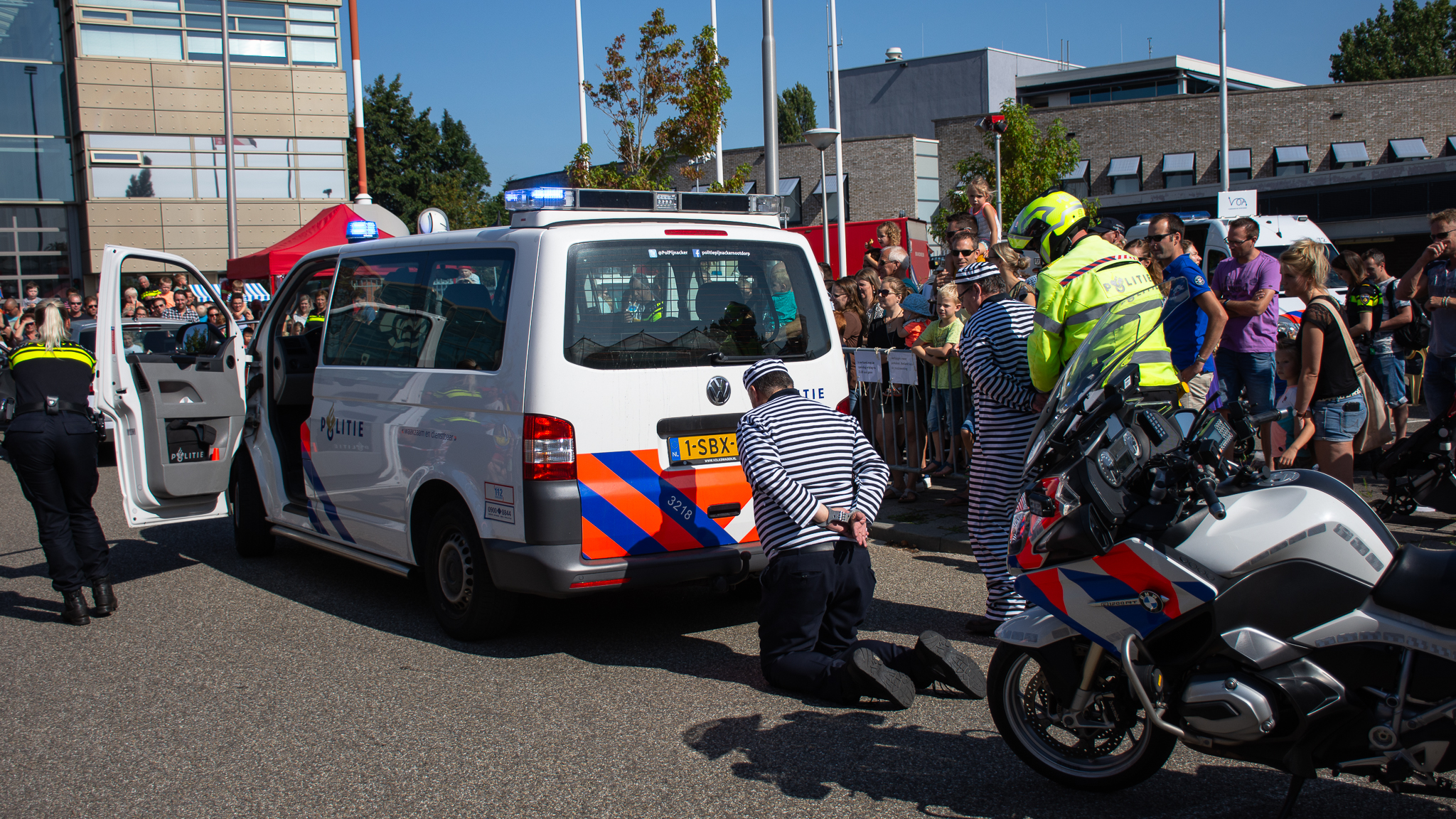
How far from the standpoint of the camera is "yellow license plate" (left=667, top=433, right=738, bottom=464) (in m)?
5.28

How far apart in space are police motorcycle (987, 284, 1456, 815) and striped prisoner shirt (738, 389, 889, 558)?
42.8 inches

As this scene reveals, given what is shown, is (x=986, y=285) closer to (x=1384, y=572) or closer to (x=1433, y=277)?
(x=1384, y=572)

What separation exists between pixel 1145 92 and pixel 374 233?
2330 inches

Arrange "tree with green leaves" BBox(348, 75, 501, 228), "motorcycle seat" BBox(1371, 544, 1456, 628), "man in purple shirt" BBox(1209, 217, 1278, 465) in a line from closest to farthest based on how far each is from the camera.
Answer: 1. "motorcycle seat" BBox(1371, 544, 1456, 628)
2. "man in purple shirt" BBox(1209, 217, 1278, 465)
3. "tree with green leaves" BBox(348, 75, 501, 228)

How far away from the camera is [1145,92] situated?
58.3 m

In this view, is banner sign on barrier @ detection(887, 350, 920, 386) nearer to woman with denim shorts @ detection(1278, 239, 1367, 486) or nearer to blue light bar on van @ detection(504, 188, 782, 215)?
blue light bar on van @ detection(504, 188, 782, 215)

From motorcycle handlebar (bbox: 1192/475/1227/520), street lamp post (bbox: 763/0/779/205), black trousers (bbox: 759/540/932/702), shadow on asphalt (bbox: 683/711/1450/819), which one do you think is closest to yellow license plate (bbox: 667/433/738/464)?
black trousers (bbox: 759/540/932/702)

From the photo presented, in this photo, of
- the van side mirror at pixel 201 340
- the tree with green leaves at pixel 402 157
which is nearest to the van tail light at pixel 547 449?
the van side mirror at pixel 201 340

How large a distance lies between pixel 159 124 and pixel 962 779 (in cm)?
3436

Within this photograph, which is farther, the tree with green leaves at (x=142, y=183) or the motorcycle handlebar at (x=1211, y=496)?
the tree with green leaves at (x=142, y=183)

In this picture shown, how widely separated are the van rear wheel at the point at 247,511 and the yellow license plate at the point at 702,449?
376 centimetres

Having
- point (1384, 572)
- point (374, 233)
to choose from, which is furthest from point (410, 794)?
point (374, 233)

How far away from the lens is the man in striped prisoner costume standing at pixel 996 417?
5.23 metres

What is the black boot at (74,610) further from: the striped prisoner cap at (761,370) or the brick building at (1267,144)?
the brick building at (1267,144)
